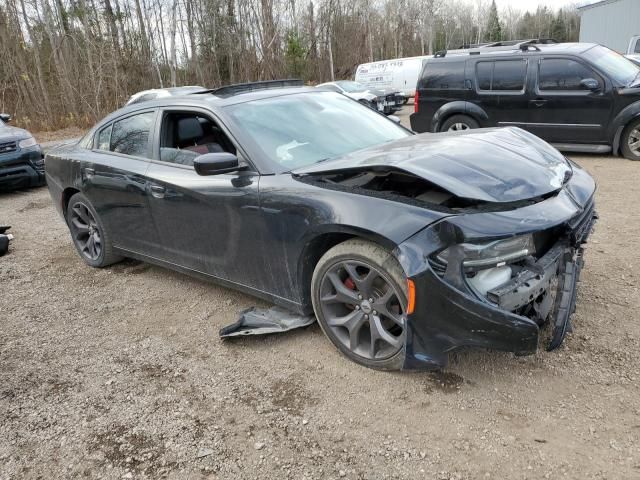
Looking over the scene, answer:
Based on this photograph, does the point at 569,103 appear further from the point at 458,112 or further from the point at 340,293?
the point at 340,293

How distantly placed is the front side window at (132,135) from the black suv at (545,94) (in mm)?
6303

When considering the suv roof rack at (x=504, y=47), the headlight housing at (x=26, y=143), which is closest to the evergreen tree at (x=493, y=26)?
the suv roof rack at (x=504, y=47)

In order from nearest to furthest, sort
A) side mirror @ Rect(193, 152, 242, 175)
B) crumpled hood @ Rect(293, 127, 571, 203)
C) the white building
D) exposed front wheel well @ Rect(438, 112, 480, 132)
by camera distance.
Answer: crumpled hood @ Rect(293, 127, 571, 203), side mirror @ Rect(193, 152, 242, 175), exposed front wheel well @ Rect(438, 112, 480, 132), the white building

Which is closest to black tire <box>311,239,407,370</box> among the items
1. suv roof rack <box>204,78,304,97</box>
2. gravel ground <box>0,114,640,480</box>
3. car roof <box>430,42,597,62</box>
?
gravel ground <box>0,114,640,480</box>

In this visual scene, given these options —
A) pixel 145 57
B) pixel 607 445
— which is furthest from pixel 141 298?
pixel 145 57

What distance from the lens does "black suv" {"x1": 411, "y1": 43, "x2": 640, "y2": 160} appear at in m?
7.80

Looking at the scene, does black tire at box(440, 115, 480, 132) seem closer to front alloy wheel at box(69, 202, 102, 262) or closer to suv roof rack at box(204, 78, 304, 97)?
suv roof rack at box(204, 78, 304, 97)

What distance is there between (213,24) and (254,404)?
26488 millimetres

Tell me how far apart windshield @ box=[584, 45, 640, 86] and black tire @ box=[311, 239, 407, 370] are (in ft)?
22.8

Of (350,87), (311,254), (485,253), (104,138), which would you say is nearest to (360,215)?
(311,254)

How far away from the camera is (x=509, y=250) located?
8.47 ft

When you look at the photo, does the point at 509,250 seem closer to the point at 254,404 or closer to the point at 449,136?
the point at 449,136

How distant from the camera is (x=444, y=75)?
30.9ft

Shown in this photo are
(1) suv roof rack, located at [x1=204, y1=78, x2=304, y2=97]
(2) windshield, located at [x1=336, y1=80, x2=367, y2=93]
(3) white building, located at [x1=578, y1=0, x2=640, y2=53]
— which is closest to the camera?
(1) suv roof rack, located at [x1=204, y1=78, x2=304, y2=97]
